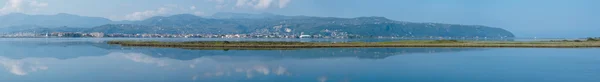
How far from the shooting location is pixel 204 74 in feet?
49.1

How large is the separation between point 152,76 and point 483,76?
30.0 ft

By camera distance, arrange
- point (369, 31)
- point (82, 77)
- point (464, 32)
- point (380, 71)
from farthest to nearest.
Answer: point (464, 32) → point (369, 31) → point (380, 71) → point (82, 77)

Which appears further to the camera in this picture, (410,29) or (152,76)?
(410,29)

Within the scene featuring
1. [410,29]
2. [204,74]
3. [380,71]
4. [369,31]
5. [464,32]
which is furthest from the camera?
[464,32]

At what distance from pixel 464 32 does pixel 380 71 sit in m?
184

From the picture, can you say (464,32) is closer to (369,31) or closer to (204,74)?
(369,31)

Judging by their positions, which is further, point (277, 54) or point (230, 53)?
point (230, 53)

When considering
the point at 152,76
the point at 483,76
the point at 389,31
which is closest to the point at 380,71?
the point at 483,76

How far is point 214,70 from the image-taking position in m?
16.4

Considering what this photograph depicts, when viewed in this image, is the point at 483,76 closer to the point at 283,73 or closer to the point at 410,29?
the point at 283,73

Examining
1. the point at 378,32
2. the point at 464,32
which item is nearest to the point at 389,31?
the point at 378,32

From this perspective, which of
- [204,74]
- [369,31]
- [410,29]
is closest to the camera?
[204,74]

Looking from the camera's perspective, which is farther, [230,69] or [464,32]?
[464,32]

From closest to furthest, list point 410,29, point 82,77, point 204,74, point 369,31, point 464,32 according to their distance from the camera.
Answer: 1. point 82,77
2. point 204,74
3. point 369,31
4. point 410,29
5. point 464,32
